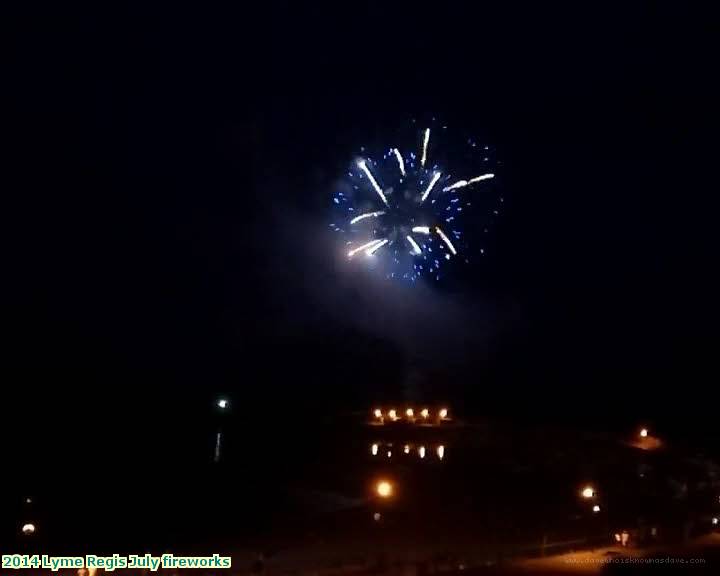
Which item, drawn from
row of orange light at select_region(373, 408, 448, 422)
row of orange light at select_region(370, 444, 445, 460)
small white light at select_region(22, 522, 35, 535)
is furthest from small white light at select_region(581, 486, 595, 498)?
small white light at select_region(22, 522, 35, 535)

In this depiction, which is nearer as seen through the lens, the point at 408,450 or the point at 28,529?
the point at 28,529

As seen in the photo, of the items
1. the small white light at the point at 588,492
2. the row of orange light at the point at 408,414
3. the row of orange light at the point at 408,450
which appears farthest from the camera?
the row of orange light at the point at 408,414

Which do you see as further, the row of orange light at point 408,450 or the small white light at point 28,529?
the row of orange light at point 408,450

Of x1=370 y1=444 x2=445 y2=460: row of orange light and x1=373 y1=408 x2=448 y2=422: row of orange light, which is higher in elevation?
x1=373 y1=408 x2=448 y2=422: row of orange light

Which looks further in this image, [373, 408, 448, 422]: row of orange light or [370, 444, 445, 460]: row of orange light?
[373, 408, 448, 422]: row of orange light

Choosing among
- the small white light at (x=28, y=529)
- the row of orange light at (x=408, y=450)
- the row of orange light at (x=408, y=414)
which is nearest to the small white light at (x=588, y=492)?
the row of orange light at (x=408, y=450)

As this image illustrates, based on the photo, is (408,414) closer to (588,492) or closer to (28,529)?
(588,492)

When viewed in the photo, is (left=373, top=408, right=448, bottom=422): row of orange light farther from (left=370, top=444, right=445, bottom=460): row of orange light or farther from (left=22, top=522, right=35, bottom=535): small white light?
(left=22, top=522, right=35, bottom=535): small white light

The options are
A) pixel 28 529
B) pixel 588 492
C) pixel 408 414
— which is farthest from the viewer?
pixel 408 414

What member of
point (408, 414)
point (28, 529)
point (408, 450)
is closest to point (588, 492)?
point (408, 450)

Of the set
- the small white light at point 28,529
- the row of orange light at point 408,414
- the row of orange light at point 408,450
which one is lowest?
the small white light at point 28,529

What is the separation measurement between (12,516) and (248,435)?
30496 millimetres

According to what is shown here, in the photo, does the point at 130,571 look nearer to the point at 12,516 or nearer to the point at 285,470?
the point at 12,516

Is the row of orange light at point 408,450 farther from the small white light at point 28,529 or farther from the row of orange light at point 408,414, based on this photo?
the small white light at point 28,529
